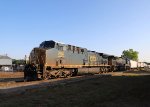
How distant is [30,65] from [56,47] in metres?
4.15

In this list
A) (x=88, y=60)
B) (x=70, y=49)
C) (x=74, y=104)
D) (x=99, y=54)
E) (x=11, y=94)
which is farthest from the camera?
(x=99, y=54)

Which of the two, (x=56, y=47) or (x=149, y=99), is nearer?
(x=149, y=99)

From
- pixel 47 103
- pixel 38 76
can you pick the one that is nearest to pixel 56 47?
pixel 38 76

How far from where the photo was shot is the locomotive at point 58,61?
2618cm

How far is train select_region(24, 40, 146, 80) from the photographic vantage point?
85.9 feet

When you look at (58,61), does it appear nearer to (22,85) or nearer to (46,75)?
(46,75)

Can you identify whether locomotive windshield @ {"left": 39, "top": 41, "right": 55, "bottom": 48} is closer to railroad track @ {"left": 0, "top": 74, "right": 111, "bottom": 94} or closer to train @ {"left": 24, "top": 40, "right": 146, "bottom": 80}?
train @ {"left": 24, "top": 40, "right": 146, "bottom": 80}

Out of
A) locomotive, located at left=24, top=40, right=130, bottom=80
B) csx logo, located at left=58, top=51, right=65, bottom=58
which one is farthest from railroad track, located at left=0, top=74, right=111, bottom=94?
csx logo, located at left=58, top=51, right=65, bottom=58

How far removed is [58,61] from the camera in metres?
28.9

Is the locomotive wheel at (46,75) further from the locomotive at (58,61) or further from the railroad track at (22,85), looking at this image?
the railroad track at (22,85)

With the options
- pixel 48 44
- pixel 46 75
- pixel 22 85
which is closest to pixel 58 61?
pixel 48 44

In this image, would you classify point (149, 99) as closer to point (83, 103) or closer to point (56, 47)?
point (83, 103)

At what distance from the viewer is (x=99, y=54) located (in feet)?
146

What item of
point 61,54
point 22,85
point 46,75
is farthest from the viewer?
point 61,54
